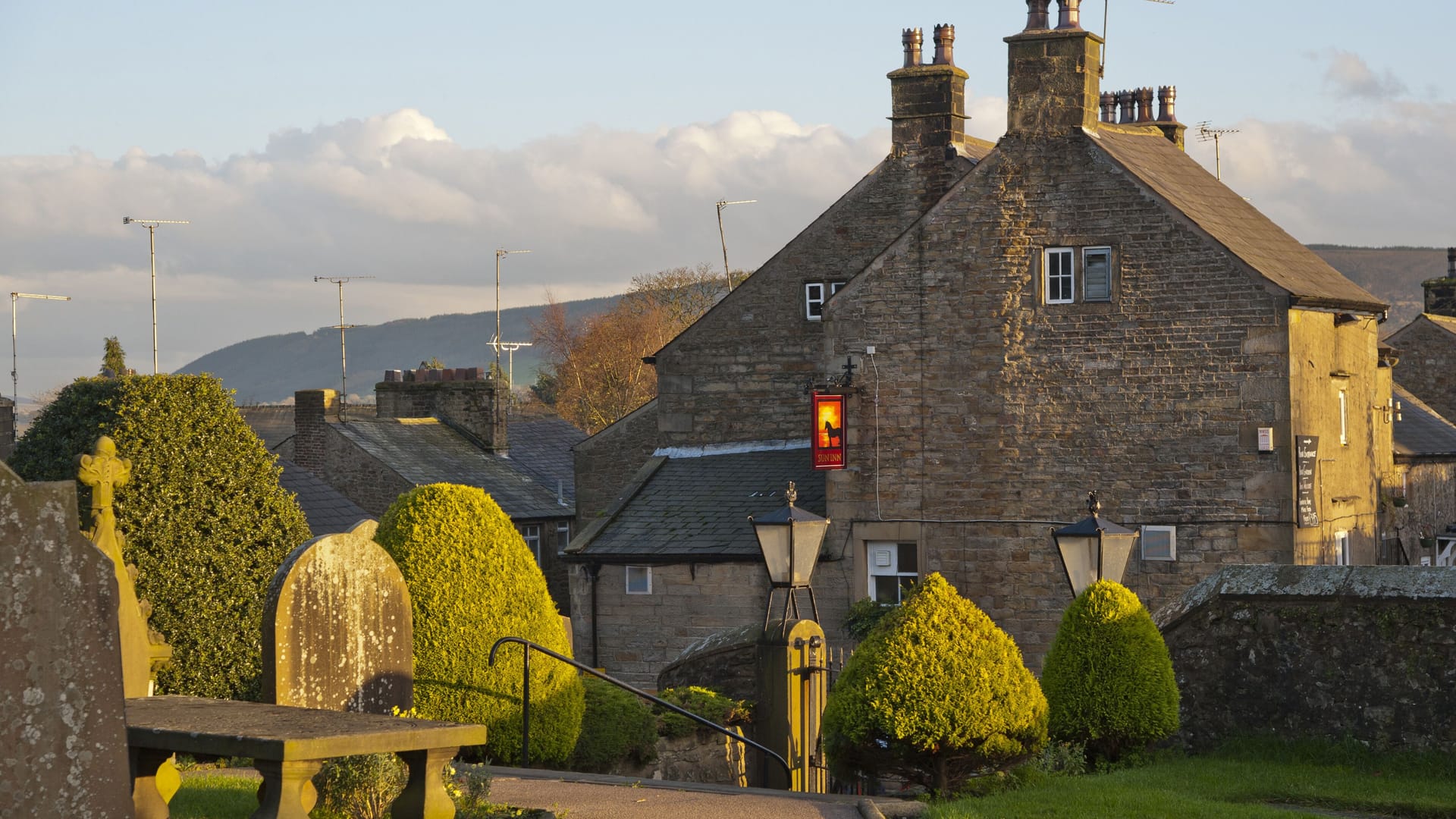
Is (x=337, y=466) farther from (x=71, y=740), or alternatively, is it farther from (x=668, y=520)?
(x=71, y=740)

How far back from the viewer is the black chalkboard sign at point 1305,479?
2255 centimetres

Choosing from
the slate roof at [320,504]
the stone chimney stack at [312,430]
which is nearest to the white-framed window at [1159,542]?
the slate roof at [320,504]

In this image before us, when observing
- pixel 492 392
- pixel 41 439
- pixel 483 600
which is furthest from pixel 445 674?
pixel 492 392

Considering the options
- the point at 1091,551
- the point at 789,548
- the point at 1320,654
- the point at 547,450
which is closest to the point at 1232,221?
the point at 1091,551

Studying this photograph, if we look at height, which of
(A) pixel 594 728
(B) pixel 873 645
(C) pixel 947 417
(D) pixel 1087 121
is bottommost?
(A) pixel 594 728

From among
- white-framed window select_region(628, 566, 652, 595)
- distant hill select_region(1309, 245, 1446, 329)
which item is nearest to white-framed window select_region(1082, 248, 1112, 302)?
white-framed window select_region(628, 566, 652, 595)

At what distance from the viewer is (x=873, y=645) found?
11906mm

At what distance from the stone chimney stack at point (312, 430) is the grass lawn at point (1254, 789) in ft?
95.1

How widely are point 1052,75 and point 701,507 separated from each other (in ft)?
31.5

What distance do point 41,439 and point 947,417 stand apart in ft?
44.5

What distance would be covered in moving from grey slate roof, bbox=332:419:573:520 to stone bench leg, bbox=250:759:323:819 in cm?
2899

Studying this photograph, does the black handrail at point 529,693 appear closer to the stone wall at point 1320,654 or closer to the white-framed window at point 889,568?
the stone wall at point 1320,654

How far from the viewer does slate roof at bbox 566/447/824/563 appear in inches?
1030

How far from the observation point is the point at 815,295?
30.0 metres
